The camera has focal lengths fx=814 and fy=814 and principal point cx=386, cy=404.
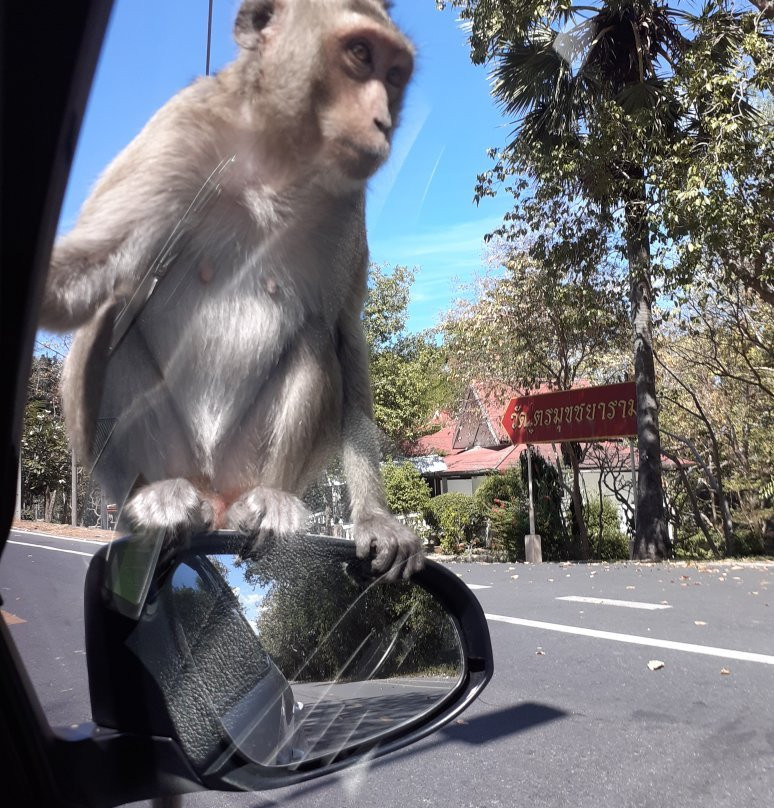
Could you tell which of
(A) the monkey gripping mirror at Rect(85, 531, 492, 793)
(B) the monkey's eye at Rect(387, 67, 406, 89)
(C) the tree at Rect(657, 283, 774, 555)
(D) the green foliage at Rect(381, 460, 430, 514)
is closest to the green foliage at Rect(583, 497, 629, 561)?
(D) the green foliage at Rect(381, 460, 430, 514)

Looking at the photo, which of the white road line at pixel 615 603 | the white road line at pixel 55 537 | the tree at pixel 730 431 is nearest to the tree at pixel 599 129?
the white road line at pixel 55 537

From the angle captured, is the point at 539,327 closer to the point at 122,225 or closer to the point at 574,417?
the point at 574,417

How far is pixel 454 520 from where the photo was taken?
275 cm

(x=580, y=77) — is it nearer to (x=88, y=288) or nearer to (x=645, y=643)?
(x=88, y=288)

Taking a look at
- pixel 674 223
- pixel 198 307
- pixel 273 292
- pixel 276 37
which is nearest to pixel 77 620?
pixel 198 307

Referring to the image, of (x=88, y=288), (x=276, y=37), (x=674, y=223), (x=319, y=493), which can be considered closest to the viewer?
(x=88, y=288)

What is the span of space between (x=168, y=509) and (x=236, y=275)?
55 centimetres

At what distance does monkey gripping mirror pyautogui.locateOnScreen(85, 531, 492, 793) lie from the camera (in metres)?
1.19

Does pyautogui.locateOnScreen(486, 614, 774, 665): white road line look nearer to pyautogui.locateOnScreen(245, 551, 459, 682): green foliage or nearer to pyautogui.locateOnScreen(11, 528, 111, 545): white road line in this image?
pyautogui.locateOnScreen(245, 551, 459, 682): green foliage

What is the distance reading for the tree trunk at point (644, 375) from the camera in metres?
3.01

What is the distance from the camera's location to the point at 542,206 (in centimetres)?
291

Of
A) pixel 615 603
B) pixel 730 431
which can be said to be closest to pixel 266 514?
pixel 615 603

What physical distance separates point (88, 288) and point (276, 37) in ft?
2.02

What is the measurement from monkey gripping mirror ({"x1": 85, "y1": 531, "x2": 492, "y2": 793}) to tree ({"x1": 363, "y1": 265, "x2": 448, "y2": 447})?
1.68 feet
